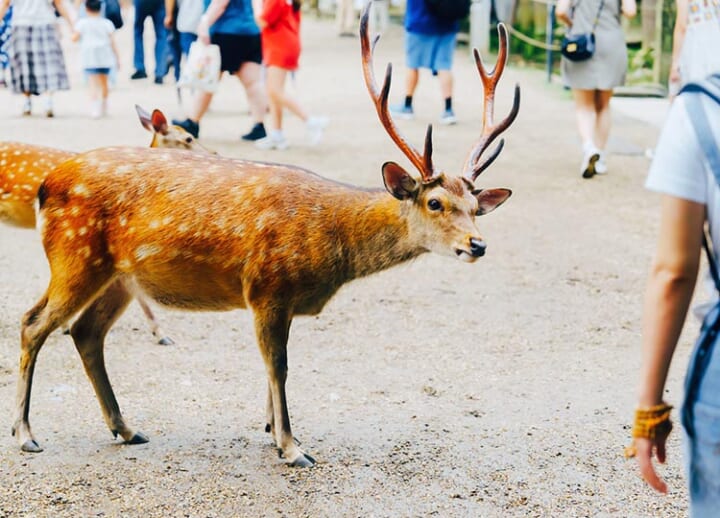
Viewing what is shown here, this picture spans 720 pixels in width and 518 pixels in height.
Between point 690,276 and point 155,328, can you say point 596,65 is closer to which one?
point 155,328

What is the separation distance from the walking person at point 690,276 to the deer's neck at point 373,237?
6.77ft

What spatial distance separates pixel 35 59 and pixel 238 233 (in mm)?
8875

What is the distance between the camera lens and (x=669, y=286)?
219cm

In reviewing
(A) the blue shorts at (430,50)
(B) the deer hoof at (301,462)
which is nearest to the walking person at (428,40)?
(A) the blue shorts at (430,50)

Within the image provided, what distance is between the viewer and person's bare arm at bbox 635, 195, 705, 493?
2.13m

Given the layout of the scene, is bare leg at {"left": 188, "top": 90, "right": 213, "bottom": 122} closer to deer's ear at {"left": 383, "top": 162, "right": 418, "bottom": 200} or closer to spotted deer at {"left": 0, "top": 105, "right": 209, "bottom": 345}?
spotted deer at {"left": 0, "top": 105, "right": 209, "bottom": 345}

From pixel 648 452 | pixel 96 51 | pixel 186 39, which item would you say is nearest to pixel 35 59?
pixel 96 51

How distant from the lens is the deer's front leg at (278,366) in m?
4.25

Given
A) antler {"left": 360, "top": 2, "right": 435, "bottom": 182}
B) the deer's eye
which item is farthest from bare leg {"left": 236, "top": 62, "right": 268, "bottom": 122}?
the deer's eye

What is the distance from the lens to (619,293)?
6781 millimetres

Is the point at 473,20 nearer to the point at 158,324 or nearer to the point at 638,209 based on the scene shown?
the point at 638,209

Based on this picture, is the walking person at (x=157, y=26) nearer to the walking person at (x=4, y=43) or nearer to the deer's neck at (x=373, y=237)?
the walking person at (x=4, y=43)

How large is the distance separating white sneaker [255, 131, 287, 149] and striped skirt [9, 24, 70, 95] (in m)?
3.12

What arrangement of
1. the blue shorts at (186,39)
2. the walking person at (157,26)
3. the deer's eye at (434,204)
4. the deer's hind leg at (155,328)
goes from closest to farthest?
1. the deer's eye at (434,204)
2. the deer's hind leg at (155,328)
3. the blue shorts at (186,39)
4. the walking person at (157,26)
